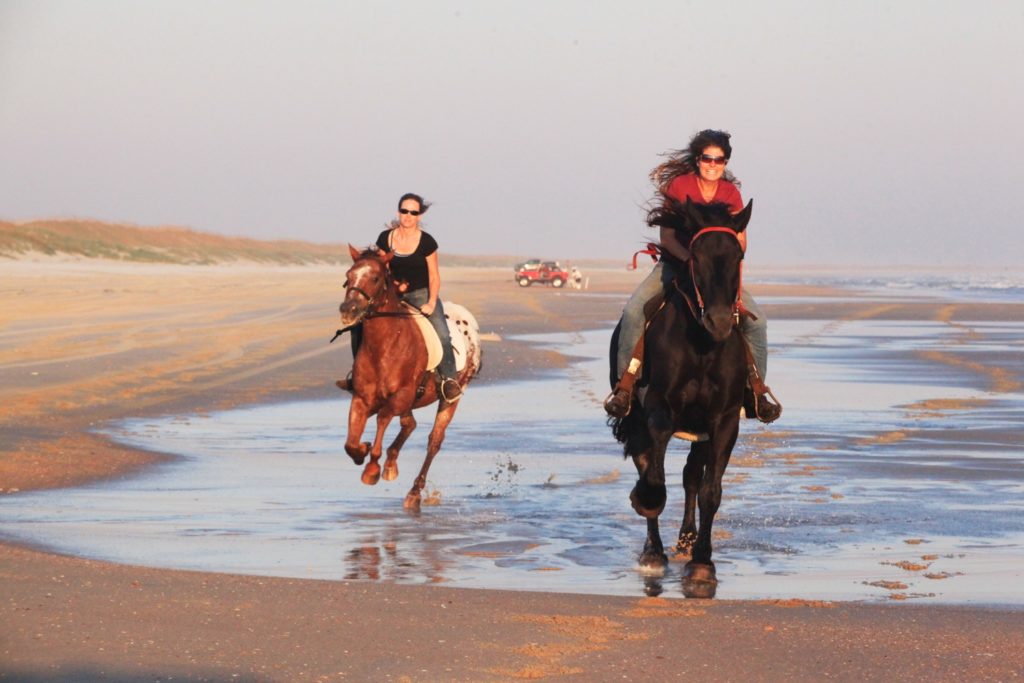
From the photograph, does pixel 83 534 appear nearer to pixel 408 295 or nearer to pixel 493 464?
pixel 408 295

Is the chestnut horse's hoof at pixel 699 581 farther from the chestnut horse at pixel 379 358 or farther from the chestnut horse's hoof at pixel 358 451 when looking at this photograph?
the chestnut horse's hoof at pixel 358 451

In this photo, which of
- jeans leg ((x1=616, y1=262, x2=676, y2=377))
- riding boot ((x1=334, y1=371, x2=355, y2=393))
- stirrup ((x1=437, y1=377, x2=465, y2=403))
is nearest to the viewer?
jeans leg ((x1=616, y1=262, x2=676, y2=377))

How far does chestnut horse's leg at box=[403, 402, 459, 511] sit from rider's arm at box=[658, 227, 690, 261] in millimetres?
3035

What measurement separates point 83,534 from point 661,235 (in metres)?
4.03

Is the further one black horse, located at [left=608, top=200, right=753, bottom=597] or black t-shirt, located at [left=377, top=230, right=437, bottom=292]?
black t-shirt, located at [left=377, top=230, right=437, bottom=292]

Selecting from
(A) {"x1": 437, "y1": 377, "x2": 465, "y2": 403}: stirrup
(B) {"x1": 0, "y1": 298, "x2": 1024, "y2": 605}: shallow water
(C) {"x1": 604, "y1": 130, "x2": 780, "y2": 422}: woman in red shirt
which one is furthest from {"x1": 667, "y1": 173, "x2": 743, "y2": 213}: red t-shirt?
(A) {"x1": 437, "y1": 377, "x2": 465, "y2": 403}: stirrup

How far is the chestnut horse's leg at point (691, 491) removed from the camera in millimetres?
10461

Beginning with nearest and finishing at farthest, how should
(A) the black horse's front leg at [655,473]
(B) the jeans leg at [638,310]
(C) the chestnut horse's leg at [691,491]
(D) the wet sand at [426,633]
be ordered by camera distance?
(D) the wet sand at [426,633] → (A) the black horse's front leg at [655,473] → (B) the jeans leg at [638,310] → (C) the chestnut horse's leg at [691,491]

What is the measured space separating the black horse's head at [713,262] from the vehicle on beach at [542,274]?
263ft

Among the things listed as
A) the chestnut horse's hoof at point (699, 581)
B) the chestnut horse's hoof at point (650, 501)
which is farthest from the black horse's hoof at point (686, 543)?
the chestnut horse's hoof at point (699, 581)

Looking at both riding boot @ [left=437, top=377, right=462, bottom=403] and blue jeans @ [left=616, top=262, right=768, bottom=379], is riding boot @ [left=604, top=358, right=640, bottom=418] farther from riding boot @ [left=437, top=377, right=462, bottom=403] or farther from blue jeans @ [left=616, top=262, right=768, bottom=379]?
riding boot @ [left=437, top=377, right=462, bottom=403]

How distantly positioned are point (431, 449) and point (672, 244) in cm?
A: 390

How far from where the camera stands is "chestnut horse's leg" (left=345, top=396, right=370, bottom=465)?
1233 cm

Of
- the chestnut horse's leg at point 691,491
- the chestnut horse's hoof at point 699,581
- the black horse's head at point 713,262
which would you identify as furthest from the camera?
the chestnut horse's leg at point 691,491
